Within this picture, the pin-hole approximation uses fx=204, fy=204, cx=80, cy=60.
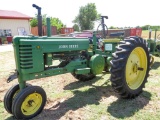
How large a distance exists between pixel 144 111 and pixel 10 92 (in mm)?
2398

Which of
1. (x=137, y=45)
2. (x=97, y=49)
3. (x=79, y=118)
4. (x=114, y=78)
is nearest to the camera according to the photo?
(x=79, y=118)

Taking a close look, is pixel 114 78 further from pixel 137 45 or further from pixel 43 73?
pixel 43 73

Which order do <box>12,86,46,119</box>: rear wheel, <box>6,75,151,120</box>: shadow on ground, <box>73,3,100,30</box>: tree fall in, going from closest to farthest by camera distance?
<box>12,86,46,119</box>: rear wheel, <box>6,75,151,120</box>: shadow on ground, <box>73,3,100,30</box>: tree

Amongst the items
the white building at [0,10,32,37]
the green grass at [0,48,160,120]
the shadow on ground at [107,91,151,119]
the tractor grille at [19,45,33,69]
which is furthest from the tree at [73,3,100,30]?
the tractor grille at [19,45,33,69]

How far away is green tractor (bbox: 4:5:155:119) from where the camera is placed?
3.44 metres

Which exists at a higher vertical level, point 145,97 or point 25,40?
point 25,40

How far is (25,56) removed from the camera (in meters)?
3.45

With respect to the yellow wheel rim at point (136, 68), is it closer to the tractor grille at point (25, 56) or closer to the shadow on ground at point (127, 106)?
the shadow on ground at point (127, 106)

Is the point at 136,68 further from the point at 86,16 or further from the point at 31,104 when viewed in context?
the point at 86,16

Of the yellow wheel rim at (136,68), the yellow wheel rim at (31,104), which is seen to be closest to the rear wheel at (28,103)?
the yellow wheel rim at (31,104)

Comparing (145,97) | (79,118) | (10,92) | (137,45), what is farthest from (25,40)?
(145,97)

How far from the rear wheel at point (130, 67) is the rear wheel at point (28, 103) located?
1368 millimetres

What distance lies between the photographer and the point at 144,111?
11.7 feet

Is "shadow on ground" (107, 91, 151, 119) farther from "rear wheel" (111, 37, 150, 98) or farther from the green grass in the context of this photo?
"rear wheel" (111, 37, 150, 98)
